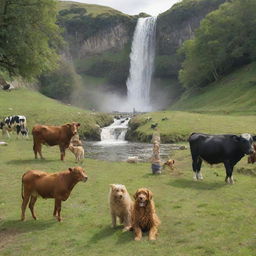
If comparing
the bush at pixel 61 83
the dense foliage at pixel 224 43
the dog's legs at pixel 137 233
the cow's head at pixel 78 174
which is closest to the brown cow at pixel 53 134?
the cow's head at pixel 78 174

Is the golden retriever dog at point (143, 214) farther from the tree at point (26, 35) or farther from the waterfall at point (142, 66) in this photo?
the waterfall at point (142, 66)

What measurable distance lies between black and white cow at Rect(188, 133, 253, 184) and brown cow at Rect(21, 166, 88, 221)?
29.1ft

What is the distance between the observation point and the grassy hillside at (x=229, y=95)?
64375 millimetres

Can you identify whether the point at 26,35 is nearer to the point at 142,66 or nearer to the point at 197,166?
the point at 197,166

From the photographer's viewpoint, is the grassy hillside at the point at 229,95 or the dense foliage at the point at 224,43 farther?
the dense foliage at the point at 224,43

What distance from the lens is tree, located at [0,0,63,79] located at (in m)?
27.5

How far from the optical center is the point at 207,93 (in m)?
84.8

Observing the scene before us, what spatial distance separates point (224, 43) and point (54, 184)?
262 ft

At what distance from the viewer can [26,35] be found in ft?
94.8

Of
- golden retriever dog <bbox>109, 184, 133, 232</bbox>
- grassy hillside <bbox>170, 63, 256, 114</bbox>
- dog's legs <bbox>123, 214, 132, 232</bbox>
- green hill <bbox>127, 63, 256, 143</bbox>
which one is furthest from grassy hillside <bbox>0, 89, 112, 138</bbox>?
dog's legs <bbox>123, 214, 132, 232</bbox>

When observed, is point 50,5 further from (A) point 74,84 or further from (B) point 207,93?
(A) point 74,84

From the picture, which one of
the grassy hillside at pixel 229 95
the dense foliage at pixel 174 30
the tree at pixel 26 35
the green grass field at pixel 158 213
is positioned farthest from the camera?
the dense foliage at pixel 174 30

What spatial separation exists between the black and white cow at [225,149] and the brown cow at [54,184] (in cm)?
888

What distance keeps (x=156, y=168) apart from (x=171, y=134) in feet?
67.4
